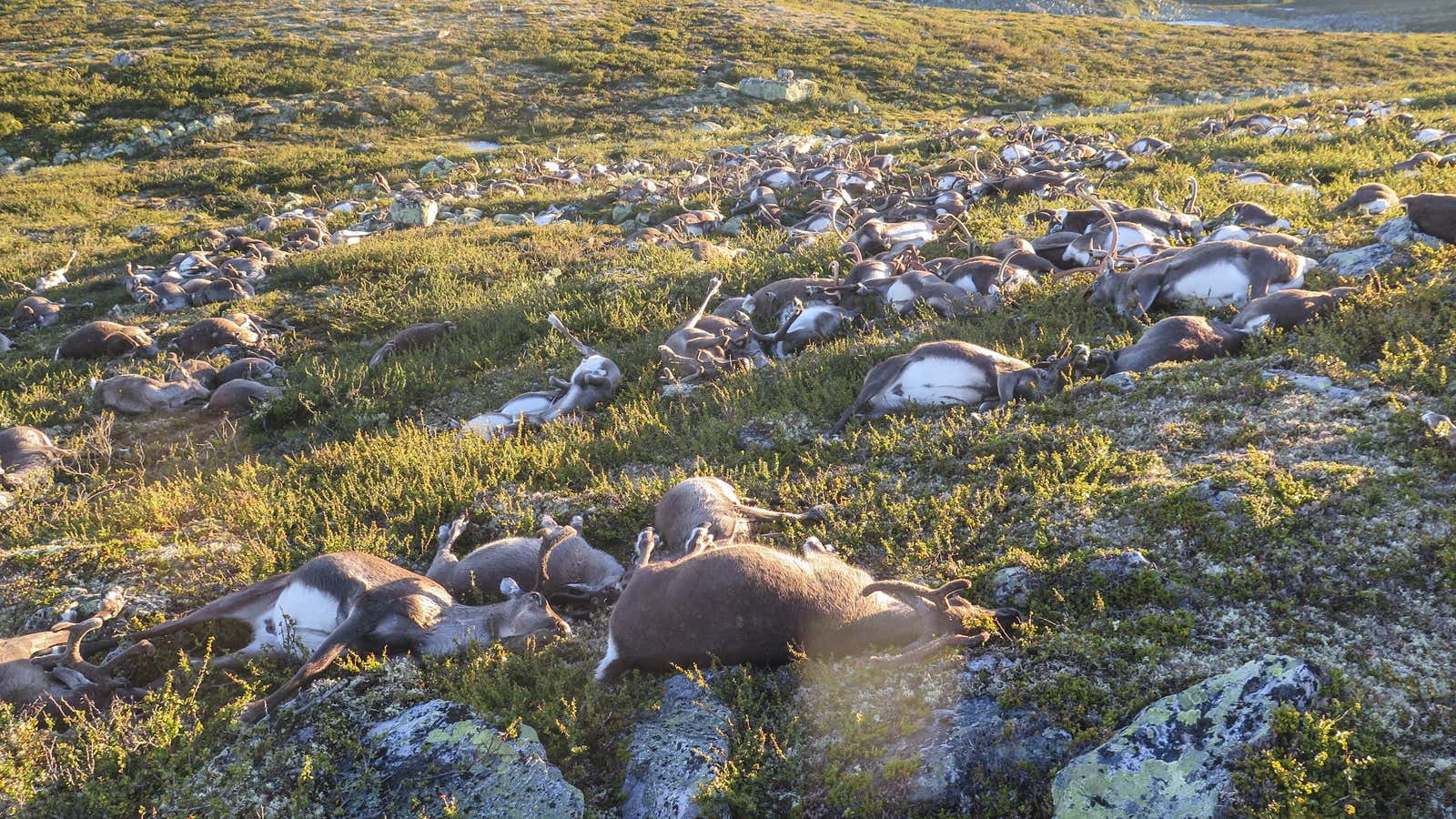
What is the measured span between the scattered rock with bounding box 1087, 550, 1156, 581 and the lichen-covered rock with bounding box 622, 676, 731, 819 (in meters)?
2.02

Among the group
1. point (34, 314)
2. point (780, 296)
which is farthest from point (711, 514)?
point (34, 314)

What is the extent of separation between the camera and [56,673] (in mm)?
3951

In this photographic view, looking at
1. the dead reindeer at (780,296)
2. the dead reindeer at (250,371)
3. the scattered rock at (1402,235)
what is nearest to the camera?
the scattered rock at (1402,235)

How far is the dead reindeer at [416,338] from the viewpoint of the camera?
9766 mm

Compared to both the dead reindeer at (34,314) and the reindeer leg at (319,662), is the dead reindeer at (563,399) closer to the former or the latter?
the reindeer leg at (319,662)

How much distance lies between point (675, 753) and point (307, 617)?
8.08 feet

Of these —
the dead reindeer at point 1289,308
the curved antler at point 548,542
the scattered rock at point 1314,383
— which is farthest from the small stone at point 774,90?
the curved antler at point 548,542

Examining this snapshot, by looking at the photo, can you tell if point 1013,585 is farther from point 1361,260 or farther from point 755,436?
point 1361,260

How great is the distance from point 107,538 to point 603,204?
14.2 m

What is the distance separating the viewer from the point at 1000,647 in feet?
11.4

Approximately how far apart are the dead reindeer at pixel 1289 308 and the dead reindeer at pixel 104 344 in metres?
13.2

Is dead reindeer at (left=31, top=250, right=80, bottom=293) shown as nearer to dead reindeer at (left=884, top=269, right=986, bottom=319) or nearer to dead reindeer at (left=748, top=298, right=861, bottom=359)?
dead reindeer at (left=748, top=298, right=861, bottom=359)

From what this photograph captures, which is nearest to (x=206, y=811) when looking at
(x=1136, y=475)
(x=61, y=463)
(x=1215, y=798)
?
(x=1215, y=798)

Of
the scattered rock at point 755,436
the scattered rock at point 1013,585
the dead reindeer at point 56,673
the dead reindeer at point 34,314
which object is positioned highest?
the scattered rock at point 1013,585
